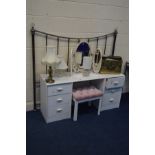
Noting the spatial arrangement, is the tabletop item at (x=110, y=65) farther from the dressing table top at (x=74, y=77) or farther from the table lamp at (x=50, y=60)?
the table lamp at (x=50, y=60)

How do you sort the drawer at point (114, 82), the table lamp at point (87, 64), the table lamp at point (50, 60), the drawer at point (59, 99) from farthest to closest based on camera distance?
the drawer at point (114, 82) < the table lamp at point (87, 64) < the drawer at point (59, 99) < the table lamp at point (50, 60)

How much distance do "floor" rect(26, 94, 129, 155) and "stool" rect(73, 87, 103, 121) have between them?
18cm

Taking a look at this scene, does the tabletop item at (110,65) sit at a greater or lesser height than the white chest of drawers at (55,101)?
greater

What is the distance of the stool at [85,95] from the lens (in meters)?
2.12

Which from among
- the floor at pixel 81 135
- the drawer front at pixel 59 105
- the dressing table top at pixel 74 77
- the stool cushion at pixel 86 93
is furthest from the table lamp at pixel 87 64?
the floor at pixel 81 135

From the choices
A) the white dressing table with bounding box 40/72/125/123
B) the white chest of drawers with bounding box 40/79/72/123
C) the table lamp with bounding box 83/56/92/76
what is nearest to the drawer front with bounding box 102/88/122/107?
the white dressing table with bounding box 40/72/125/123

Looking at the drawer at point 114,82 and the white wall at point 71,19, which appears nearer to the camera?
the white wall at point 71,19

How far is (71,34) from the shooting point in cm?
224

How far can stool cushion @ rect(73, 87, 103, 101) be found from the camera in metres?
2.12

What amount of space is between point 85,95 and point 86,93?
5 centimetres


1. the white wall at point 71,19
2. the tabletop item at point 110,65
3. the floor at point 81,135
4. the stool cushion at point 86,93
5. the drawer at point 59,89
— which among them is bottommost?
the floor at point 81,135

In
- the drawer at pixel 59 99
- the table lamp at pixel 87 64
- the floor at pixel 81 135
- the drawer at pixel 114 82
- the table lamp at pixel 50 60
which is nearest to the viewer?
the floor at pixel 81 135

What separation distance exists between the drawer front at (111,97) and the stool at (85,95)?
150mm
